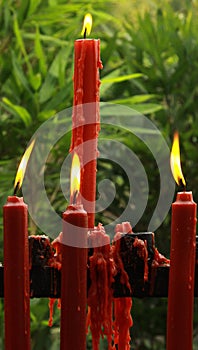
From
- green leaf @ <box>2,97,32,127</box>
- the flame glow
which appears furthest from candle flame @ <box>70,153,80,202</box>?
green leaf @ <box>2,97,32,127</box>

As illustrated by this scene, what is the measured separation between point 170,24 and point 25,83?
36 centimetres

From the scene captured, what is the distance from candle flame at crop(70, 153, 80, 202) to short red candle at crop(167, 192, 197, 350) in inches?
1.6

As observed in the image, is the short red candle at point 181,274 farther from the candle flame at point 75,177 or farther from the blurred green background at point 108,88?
the blurred green background at point 108,88

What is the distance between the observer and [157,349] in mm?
1424

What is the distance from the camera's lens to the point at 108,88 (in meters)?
1.41

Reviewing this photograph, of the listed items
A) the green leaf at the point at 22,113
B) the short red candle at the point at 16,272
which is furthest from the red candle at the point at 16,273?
the green leaf at the point at 22,113

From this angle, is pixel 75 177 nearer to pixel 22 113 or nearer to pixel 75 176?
pixel 75 176

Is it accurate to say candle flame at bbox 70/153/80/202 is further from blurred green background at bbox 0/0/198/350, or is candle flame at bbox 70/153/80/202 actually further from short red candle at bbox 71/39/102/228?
blurred green background at bbox 0/0/198/350

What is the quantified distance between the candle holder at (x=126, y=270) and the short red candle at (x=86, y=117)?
3 cm

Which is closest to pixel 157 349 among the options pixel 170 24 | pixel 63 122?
pixel 63 122

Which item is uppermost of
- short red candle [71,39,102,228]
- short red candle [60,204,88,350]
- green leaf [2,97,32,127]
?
green leaf [2,97,32,127]

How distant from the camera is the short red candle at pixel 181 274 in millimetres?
348

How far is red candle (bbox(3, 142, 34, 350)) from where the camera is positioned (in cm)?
35

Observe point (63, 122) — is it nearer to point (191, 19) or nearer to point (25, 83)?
point (25, 83)
